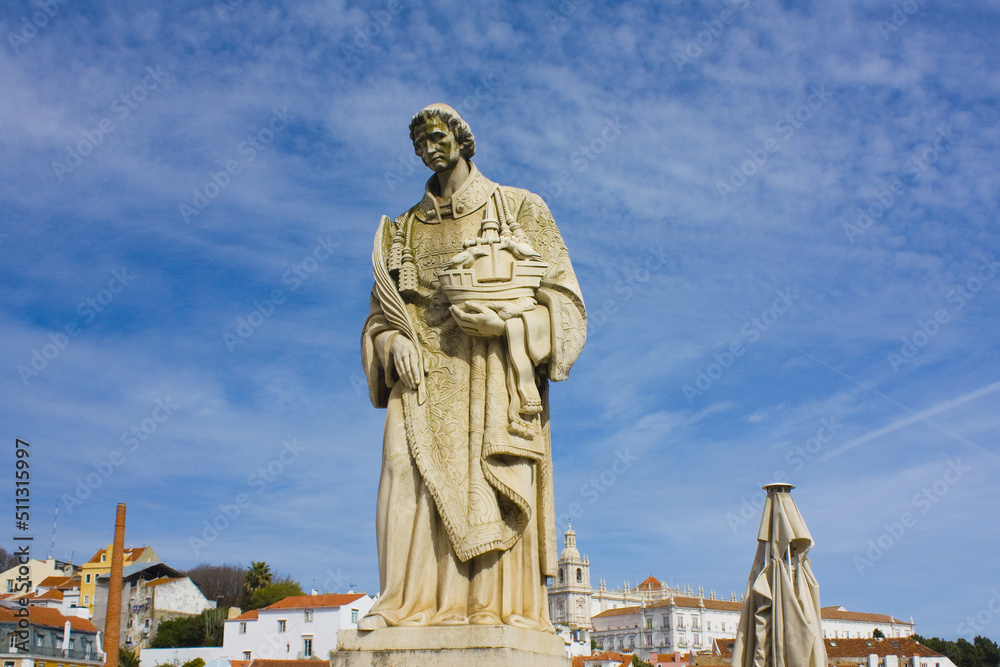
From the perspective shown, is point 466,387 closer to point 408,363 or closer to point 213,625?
point 408,363

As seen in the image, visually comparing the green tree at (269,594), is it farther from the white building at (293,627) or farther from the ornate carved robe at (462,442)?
the ornate carved robe at (462,442)

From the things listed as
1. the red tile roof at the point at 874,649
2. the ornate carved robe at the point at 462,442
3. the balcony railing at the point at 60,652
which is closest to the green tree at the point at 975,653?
the red tile roof at the point at 874,649

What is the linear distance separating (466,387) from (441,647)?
5.90 feet

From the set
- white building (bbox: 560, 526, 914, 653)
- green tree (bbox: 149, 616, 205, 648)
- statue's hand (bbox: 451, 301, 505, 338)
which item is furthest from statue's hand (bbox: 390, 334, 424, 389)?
white building (bbox: 560, 526, 914, 653)

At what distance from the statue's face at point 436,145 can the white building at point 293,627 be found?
54850 mm

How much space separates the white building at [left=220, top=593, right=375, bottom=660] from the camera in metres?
57.8

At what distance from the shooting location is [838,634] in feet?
438

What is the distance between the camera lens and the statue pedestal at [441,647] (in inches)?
203

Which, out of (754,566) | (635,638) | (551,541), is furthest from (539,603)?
(635,638)

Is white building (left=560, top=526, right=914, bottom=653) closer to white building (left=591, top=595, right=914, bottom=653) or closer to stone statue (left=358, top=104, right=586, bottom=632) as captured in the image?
white building (left=591, top=595, right=914, bottom=653)

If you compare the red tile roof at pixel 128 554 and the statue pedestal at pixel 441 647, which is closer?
the statue pedestal at pixel 441 647

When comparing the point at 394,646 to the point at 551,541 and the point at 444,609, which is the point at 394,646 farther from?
the point at 551,541

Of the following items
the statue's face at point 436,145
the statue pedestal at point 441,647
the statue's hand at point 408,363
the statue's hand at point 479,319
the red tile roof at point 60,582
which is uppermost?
the statue's face at point 436,145

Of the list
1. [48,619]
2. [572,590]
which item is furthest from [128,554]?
[572,590]
